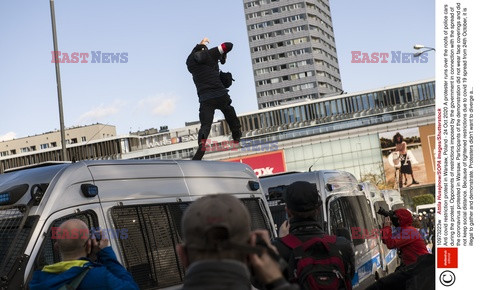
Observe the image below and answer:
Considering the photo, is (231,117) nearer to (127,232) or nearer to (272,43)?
(127,232)

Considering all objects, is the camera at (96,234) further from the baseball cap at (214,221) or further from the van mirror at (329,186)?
the van mirror at (329,186)

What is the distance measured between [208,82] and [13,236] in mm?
4620

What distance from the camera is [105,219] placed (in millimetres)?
5641

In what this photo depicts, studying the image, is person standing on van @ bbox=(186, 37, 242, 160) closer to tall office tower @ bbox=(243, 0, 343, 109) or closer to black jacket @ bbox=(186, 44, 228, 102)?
black jacket @ bbox=(186, 44, 228, 102)

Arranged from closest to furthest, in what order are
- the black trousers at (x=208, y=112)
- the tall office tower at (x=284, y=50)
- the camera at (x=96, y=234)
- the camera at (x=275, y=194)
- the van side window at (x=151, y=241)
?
the camera at (x=96, y=234) → the van side window at (x=151, y=241) → the black trousers at (x=208, y=112) → the camera at (x=275, y=194) → the tall office tower at (x=284, y=50)

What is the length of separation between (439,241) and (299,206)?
0.79 m

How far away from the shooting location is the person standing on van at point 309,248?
4.36 metres

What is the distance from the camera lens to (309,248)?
4.43 m

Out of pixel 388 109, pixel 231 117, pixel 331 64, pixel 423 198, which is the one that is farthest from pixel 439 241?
pixel 331 64

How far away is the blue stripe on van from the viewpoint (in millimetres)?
10791

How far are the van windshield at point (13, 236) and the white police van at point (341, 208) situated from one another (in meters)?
5.47

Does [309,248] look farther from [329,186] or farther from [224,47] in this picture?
[329,186]

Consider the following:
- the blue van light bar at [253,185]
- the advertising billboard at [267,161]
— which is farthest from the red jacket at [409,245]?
the advertising billboard at [267,161]

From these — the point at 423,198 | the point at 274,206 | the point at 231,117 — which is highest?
the point at 231,117
